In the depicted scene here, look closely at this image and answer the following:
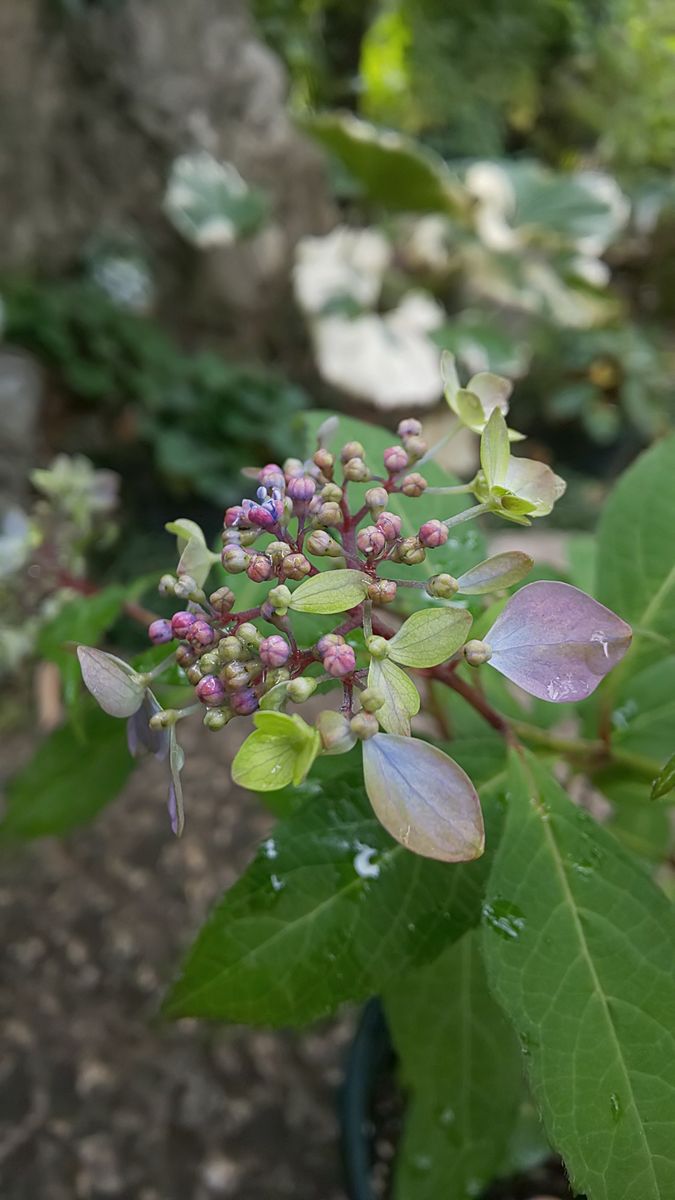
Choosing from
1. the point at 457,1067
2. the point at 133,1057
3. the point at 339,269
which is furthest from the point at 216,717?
the point at 339,269

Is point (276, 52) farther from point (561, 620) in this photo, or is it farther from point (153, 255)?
point (561, 620)

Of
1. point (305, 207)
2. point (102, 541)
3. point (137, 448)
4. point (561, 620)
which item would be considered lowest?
point (137, 448)

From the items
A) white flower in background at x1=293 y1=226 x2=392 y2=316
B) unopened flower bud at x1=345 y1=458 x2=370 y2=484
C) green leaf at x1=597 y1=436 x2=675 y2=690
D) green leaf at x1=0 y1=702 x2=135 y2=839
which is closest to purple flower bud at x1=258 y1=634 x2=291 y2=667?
unopened flower bud at x1=345 y1=458 x2=370 y2=484

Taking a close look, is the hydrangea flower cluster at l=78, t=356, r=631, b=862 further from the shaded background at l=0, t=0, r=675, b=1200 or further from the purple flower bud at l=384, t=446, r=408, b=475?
the shaded background at l=0, t=0, r=675, b=1200

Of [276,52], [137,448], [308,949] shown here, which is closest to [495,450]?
[308,949]

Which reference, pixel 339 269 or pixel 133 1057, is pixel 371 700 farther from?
pixel 339 269
